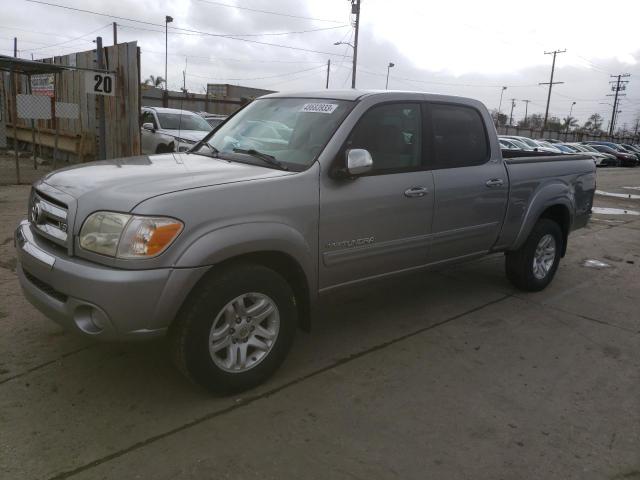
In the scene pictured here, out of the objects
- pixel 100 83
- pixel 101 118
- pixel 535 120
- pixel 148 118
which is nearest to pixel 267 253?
pixel 100 83

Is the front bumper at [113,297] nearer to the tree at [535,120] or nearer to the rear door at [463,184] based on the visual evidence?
the rear door at [463,184]

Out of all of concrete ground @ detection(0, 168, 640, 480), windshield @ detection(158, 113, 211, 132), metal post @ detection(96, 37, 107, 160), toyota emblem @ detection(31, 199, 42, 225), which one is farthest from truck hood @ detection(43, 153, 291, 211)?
windshield @ detection(158, 113, 211, 132)

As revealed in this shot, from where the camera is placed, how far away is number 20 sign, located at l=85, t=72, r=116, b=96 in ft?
32.5

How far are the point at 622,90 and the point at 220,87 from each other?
73291mm

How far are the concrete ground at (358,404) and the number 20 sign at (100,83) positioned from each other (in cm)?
635

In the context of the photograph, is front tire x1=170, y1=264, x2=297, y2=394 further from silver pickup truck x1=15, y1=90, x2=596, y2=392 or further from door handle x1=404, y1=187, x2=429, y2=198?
door handle x1=404, y1=187, x2=429, y2=198

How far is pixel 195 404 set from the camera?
10.2 feet

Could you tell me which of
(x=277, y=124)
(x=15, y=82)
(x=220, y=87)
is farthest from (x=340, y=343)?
(x=220, y=87)

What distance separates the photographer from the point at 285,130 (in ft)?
12.7

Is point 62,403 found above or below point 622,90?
below

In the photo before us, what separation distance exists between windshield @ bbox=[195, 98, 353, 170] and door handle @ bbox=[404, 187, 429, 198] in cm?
71

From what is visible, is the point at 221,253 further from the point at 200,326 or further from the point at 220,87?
the point at 220,87

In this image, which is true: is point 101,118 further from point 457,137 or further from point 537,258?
point 537,258

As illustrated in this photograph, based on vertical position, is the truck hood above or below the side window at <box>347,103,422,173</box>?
below
